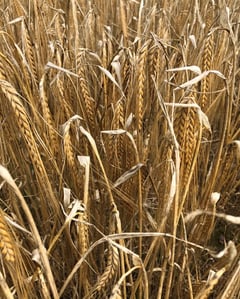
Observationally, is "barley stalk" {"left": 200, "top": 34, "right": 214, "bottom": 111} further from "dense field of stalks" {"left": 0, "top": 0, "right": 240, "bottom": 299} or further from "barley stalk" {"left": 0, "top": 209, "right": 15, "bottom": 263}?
"barley stalk" {"left": 0, "top": 209, "right": 15, "bottom": 263}

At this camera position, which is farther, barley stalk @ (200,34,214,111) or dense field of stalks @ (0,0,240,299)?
barley stalk @ (200,34,214,111)

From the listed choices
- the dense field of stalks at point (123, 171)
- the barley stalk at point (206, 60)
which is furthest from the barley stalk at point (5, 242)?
the barley stalk at point (206, 60)

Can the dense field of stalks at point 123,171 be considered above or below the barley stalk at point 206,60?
below

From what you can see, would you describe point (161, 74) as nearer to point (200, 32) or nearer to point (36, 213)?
point (200, 32)

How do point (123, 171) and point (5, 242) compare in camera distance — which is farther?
point (123, 171)

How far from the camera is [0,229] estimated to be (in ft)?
1.38

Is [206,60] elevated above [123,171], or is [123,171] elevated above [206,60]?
[206,60]

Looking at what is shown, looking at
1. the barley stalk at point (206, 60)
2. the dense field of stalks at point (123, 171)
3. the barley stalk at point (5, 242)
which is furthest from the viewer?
the barley stalk at point (206, 60)

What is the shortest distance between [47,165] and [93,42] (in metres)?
0.47

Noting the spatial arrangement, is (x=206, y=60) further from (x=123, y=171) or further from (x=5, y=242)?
(x=5, y=242)

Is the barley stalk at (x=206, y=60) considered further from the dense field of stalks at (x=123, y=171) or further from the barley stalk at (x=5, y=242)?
the barley stalk at (x=5, y=242)

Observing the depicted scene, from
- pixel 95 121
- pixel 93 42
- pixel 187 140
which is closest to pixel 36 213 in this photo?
pixel 95 121

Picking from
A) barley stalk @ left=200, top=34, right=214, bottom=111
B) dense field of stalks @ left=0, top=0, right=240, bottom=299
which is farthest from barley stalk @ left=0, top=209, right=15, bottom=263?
barley stalk @ left=200, top=34, right=214, bottom=111

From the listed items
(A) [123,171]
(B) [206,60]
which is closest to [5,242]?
(A) [123,171]
